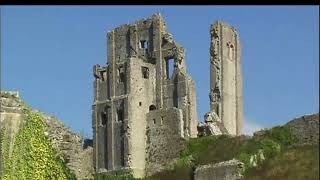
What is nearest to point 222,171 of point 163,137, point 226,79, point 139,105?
point 163,137

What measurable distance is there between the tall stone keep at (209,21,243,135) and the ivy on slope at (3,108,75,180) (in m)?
12.4

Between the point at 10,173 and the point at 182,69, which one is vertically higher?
the point at 182,69

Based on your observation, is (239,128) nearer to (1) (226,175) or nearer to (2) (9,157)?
(1) (226,175)

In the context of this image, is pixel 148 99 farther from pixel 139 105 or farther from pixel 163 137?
pixel 163 137

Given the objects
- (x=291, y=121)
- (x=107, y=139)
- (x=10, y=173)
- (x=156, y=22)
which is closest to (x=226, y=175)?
(x=291, y=121)

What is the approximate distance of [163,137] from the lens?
42.4 m

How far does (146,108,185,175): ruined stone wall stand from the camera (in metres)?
41.5

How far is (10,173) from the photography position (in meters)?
34.2

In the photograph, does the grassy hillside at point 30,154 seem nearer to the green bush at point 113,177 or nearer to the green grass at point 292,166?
the green bush at point 113,177

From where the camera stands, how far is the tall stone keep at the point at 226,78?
48094 mm

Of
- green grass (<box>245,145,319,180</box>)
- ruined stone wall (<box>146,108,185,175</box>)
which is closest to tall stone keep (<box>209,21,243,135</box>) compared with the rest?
ruined stone wall (<box>146,108,185,175</box>)

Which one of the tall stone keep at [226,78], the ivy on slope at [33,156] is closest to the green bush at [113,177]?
the ivy on slope at [33,156]

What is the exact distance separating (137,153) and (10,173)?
9.88 m

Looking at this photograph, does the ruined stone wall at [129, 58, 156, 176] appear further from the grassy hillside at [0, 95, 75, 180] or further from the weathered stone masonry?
the grassy hillside at [0, 95, 75, 180]
